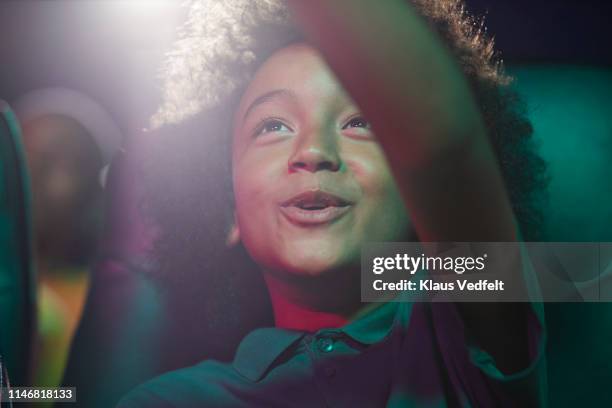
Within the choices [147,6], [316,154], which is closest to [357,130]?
[316,154]

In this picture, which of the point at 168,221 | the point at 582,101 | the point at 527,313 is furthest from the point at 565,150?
the point at 168,221

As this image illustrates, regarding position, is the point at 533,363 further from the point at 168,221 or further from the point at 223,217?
the point at 168,221

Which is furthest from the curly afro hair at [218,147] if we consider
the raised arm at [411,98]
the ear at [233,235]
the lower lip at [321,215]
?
the raised arm at [411,98]

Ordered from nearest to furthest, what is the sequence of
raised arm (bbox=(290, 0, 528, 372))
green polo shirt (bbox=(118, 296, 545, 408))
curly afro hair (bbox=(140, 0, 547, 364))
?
raised arm (bbox=(290, 0, 528, 372))
green polo shirt (bbox=(118, 296, 545, 408))
curly afro hair (bbox=(140, 0, 547, 364))

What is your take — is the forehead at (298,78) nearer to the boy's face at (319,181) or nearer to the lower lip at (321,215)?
the boy's face at (319,181)

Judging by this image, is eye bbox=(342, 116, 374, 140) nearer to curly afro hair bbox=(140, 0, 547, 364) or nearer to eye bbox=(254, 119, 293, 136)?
eye bbox=(254, 119, 293, 136)

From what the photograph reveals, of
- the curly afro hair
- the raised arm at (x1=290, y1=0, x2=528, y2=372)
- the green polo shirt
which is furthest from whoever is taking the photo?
the curly afro hair

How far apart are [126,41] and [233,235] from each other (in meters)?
0.63

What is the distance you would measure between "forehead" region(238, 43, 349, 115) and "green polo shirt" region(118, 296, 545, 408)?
22.4 inches

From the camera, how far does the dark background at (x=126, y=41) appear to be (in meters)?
1.74


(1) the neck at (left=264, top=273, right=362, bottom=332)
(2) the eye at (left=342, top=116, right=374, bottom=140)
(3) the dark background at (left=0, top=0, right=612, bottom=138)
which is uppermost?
(3) the dark background at (left=0, top=0, right=612, bottom=138)

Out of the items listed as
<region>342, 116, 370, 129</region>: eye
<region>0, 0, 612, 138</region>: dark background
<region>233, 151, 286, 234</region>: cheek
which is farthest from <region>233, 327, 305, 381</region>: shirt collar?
<region>0, 0, 612, 138</region>: dark background

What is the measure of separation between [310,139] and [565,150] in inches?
28.1

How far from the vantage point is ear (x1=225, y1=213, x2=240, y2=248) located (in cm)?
170
